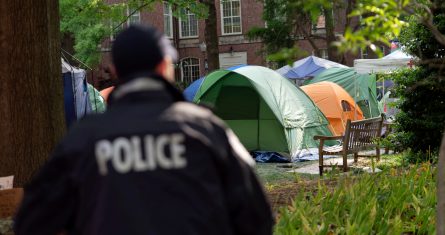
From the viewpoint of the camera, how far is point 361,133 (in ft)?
39.8

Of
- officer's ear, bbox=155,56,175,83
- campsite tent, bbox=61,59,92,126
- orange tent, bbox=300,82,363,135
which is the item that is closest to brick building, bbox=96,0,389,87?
orange tent, bbox=300,82,363,135

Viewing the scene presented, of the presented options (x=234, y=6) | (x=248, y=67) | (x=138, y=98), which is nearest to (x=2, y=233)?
(x=138, y=98)

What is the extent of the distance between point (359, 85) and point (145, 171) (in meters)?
20.3

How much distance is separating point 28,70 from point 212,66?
14.6 m

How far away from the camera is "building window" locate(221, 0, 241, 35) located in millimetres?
41344

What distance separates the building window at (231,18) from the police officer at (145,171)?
39.5 meters

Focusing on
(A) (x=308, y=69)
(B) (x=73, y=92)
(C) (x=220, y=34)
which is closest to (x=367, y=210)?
(B) (x=73, y=92)

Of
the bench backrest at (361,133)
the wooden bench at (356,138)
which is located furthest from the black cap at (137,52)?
the bench backrest at (361,133)

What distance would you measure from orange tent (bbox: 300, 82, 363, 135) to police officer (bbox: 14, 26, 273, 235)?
14654 millimetres

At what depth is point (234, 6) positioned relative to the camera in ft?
135

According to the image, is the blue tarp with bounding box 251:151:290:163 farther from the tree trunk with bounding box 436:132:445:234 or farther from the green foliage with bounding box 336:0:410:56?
the green foliage with bounding box 336:0:410:56

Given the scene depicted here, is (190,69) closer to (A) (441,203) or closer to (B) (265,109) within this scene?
(B) (265,109)

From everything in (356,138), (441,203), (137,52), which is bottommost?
(356,138)

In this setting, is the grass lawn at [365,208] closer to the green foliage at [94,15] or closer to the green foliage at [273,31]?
the green foliage at [94,15]
